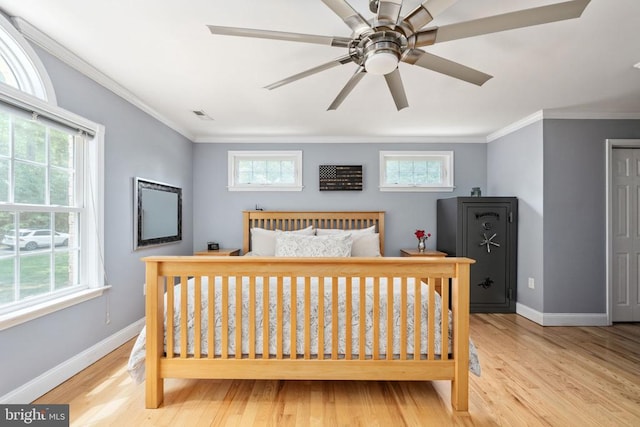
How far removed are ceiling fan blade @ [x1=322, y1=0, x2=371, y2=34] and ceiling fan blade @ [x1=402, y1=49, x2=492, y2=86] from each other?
0.33 m

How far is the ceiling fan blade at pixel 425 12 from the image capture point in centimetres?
139

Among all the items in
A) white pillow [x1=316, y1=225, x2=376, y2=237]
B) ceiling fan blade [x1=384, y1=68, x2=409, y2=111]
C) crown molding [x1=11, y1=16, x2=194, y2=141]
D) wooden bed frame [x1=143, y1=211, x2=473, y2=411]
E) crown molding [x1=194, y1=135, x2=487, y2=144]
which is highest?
crown molding [x1=11, y1=16, x2=194, y2=141]

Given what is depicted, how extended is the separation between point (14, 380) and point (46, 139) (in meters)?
1.55

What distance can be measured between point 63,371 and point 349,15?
2.89 meters

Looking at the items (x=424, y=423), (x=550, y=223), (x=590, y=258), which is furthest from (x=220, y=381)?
(x=590, y=258)

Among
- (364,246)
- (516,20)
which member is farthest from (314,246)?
(516,20)

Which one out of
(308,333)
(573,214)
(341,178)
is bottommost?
(308,333)

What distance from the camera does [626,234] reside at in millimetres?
3684

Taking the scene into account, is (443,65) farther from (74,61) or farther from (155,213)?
(155,213)

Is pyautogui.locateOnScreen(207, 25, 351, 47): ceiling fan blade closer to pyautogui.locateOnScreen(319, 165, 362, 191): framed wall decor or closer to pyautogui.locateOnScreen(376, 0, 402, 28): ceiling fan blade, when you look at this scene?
pyautogui.locateOnScreen(376, 0, 402, 28): ceiling fan blade

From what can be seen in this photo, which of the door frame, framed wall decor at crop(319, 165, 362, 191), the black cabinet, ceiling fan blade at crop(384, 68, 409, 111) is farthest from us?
framed wall decor at crop(319, 165, 362, 191)

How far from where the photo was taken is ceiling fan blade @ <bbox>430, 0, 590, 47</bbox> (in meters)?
1.35

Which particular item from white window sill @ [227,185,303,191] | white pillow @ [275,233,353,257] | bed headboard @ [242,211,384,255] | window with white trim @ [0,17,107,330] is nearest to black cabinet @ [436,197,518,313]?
bed headboard @ [242,211,384,255]

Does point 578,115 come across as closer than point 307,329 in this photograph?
No
